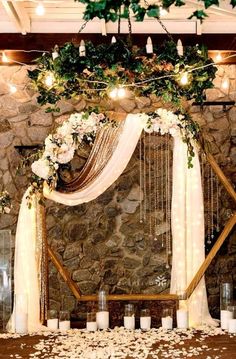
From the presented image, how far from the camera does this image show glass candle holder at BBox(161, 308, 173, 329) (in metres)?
5.85

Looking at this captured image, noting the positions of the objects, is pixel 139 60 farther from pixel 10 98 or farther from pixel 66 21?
pixel 10 98

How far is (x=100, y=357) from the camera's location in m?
4.64

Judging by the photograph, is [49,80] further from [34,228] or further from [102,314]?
[102,314]

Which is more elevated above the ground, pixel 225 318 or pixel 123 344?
pixel 225 318

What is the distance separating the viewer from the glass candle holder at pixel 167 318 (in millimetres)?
5852

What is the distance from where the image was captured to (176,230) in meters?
6.02

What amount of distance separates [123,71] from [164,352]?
2.13 meters

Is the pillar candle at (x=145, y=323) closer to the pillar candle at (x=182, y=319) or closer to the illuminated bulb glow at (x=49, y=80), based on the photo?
the pillar candle at (x=182, y=319)

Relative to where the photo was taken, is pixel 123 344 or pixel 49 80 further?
pixel 123 344

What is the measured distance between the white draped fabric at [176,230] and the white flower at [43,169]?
19cm

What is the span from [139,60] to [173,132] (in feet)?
4.40

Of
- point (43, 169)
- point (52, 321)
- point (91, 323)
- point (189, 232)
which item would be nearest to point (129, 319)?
point (91, 323)

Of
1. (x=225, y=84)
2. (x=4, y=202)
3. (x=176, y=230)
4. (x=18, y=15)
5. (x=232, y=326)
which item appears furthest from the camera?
(x=225, y=84)

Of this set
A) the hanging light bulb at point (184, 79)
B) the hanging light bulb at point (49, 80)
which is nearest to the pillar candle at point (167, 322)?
the hanging light bulb at point (184, 79)
